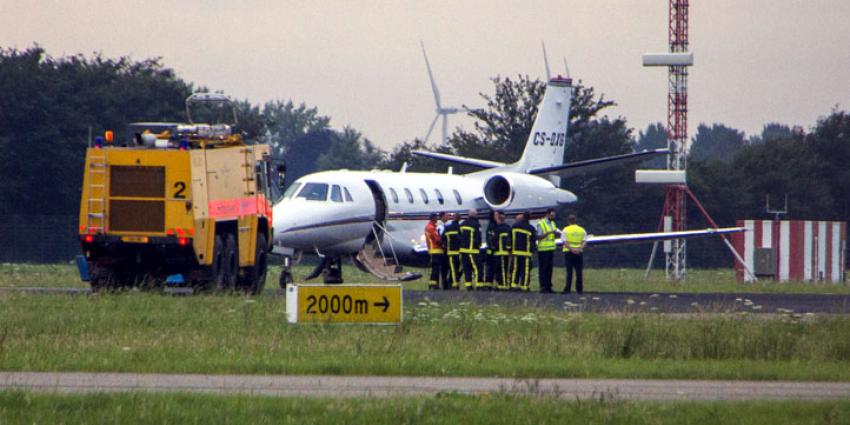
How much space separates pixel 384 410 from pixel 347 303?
767 centimetres

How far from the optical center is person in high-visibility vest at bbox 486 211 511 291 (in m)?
33.1

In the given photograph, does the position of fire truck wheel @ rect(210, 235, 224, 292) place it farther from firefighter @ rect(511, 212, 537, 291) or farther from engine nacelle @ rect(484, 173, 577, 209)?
engine nacelle @ rect(484, 173, 577, 209)

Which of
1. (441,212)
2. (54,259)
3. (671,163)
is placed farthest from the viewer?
(54,259)

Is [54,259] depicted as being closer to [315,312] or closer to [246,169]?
[246,169]

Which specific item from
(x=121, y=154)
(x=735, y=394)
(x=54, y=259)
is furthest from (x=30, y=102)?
(x=735, y=394)

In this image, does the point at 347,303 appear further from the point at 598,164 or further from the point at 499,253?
the point at 598,164

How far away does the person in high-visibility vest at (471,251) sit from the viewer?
33469 millimetres

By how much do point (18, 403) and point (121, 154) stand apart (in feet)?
48.6

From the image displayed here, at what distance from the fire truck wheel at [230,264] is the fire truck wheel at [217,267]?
143 mm

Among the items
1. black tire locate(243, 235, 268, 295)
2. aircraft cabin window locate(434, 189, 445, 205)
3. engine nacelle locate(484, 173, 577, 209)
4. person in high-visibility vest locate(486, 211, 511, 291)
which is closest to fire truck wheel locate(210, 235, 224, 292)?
black tire locate(243, 235, 268, 295)

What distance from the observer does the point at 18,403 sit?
470 inches

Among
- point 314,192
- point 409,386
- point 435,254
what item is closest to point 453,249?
point 435,254

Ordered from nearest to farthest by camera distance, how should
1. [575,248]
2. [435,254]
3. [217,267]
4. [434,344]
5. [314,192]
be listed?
[434,344], [217,267], [575,248], [314,192], [435,254]

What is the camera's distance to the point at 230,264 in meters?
28.3
